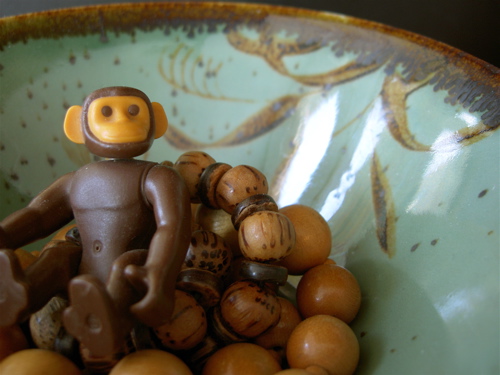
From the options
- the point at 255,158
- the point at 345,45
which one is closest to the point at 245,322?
the point at 255,158

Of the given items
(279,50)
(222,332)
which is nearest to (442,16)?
(279,50)

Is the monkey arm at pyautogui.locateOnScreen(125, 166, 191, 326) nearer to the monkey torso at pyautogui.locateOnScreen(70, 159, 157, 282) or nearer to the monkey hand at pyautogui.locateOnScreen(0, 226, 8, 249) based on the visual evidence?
the monkey torso at pyautogui.locateOnScreen(70, 159, 157, 282)

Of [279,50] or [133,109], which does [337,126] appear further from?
[133,109]

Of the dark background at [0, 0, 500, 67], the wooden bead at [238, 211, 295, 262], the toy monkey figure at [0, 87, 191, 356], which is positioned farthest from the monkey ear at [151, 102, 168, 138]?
the dark background at [0, 0, 500, 67]

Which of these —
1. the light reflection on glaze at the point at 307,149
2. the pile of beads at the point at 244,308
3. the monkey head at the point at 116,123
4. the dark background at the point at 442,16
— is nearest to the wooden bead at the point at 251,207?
the pile of beads at the point at 244,308

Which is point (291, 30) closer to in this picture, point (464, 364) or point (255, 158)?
point (255, 158)

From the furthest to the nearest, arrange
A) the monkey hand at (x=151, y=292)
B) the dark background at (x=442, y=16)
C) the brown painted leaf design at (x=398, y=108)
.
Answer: the dark background at (x=442, y=16) < the brown painted leaf design at (x=398, y=108) < the monkey hand at (x=151, y=292)

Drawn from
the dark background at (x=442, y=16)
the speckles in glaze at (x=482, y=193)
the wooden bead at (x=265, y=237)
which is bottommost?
the wooden bead at (x=265, y=237)

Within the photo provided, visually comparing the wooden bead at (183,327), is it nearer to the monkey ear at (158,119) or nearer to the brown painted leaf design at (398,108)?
the monkey ear at (158,119)
